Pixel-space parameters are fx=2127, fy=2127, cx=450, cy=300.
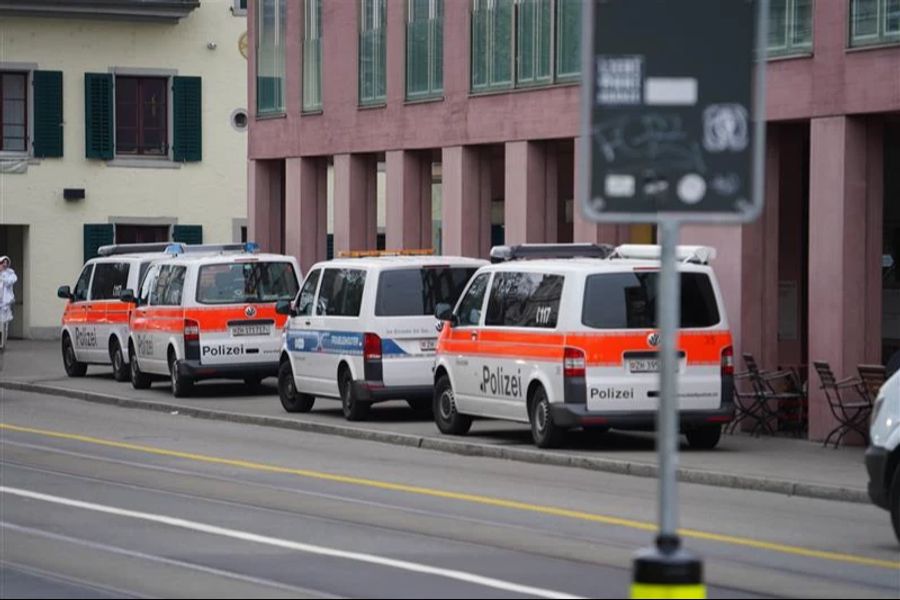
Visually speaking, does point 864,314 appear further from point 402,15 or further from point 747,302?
point 402,15

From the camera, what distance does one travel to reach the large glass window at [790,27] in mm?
23391

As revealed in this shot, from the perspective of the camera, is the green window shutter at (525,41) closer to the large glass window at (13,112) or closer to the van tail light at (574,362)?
the van tail light at (574,362)

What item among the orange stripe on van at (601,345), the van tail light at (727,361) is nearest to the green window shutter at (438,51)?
the orange stripe on van at (601,345)

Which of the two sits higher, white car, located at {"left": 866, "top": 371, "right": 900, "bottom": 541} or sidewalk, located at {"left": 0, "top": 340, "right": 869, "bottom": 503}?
white car, located at {"left": 866, "top": 371, "right": 900, "bottom": 541}

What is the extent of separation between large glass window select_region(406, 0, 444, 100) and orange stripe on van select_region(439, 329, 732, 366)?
9859 millimetres

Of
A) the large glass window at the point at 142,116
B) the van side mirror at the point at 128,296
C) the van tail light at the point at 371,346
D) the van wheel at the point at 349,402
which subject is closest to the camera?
the van tail light at the point at 371,346

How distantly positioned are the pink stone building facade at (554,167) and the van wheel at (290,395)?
3814 mm

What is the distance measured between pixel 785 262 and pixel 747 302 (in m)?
2.50

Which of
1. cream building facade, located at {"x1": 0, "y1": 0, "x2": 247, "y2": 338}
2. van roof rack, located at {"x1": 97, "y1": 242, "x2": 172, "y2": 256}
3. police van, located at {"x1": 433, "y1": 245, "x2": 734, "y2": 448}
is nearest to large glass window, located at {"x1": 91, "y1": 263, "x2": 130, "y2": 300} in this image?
van roof rack, located at {"x1": 97, "y1": 242, "x2": 172, "y2": 256}

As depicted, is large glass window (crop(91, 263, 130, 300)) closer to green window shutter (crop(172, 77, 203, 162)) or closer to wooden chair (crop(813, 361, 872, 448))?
green window shutter (crop(172, 77, 203, 162))

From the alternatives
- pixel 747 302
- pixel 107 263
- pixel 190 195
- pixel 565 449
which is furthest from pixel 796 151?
pixel 190 195

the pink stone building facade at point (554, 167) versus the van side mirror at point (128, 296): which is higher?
the pink stone building facade at point (554, 167)

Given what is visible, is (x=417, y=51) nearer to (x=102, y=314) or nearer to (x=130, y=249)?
(x=102, y=314)

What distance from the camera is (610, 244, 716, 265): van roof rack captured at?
2195 cm
